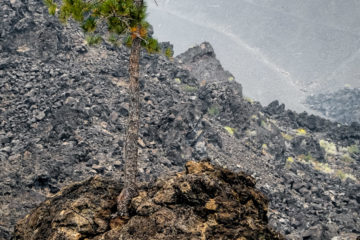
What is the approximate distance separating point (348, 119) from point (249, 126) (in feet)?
101

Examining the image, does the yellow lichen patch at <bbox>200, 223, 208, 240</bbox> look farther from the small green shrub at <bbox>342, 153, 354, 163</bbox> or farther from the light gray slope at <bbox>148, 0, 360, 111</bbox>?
the light gray slope at <bbox>148, 0, 360, 111</bbox>

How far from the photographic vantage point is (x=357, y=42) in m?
81.4

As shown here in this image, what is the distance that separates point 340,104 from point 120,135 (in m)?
47.9

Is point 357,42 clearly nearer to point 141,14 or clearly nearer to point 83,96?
point 83,96

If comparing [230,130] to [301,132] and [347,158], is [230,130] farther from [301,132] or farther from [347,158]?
[347,158]

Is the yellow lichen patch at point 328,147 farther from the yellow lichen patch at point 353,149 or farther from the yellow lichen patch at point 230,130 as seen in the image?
the yellow lichen patch at point 230,130

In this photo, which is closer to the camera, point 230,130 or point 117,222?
point 117,222

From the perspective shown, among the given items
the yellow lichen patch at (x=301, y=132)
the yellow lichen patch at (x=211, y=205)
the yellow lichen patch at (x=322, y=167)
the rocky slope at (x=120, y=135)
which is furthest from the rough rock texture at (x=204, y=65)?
the yellow lichen patch at (x=211, y=205)

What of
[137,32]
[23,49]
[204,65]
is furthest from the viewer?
[204,65]

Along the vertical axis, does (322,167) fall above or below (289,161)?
above

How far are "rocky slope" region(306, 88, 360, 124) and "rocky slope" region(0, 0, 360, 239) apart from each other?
2191 centimetres

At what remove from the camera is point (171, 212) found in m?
8.77

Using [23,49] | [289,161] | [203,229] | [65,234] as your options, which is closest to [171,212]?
[203,229]

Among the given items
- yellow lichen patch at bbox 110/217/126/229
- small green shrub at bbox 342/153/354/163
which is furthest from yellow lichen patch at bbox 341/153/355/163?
yellow lichen patch at bbox 110/217/126/229
